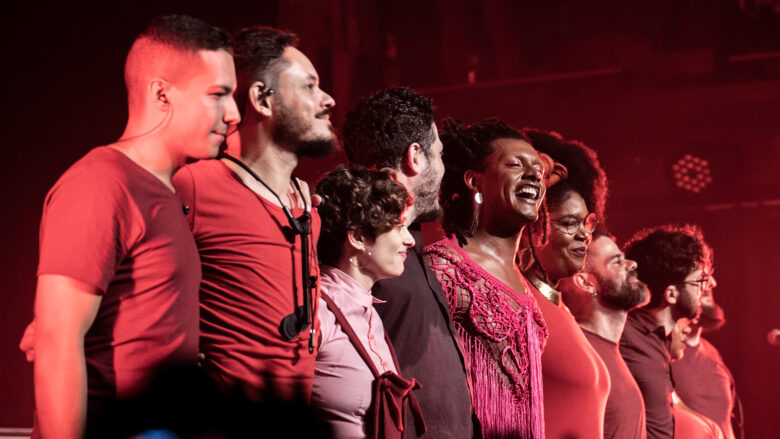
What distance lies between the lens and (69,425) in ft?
4.83

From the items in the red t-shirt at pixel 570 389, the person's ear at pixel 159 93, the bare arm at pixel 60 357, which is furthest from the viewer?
the red t-shirt at pixel 570 389

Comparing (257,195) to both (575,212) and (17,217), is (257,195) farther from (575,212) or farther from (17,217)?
(575,212)

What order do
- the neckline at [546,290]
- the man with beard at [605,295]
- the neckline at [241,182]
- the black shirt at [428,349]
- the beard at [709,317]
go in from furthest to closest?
the beard at [709,317] → the man with beard at [605,295] → the neckline at [546,290] → the black shirt at [428,349] → the neckline at [241,182]

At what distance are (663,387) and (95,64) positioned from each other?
9.79 feet

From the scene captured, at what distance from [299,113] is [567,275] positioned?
76.9 inches

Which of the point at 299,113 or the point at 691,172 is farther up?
the point at 299,113

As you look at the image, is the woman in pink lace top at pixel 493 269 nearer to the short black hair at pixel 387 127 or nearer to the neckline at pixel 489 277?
the neckline at pixel 489 277

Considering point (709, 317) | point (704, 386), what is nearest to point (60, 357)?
point (704, 386)

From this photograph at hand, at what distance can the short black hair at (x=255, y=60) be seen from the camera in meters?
2.04

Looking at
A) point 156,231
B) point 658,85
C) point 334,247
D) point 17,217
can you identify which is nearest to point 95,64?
point 17,217

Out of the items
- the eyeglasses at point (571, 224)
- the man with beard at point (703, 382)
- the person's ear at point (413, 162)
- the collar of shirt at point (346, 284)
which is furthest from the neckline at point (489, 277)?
the man with beard at point (703, 382)

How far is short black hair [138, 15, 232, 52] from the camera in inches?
69.9

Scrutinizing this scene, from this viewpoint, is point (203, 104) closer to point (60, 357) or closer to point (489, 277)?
point (60, 357)

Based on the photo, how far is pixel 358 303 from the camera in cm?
229
